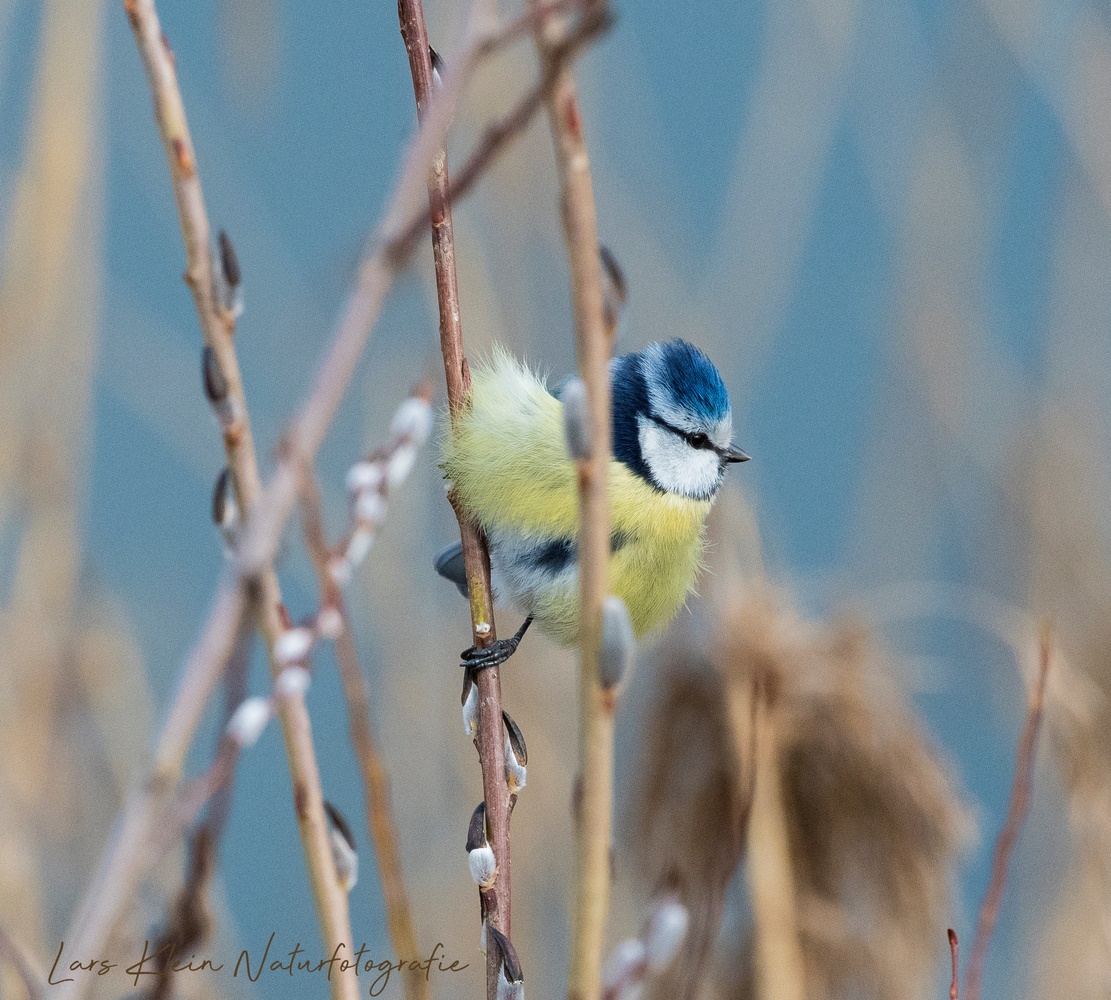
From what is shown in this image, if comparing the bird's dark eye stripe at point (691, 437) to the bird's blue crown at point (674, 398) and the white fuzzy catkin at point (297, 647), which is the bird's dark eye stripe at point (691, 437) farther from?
the white fuzzy catkin at point (297, 647)

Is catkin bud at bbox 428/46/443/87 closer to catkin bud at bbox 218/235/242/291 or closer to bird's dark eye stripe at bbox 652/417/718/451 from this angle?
catkin bud at bbox 218/235/242/291

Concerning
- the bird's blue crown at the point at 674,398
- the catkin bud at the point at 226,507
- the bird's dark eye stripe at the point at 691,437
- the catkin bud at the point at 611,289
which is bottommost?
the catkin bud at the point at 226,507

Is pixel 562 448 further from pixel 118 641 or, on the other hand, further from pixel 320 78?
pixel 320 78

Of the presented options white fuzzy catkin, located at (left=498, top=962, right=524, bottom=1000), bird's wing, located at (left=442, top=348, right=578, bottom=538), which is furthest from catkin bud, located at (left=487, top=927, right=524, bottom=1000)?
bird's wing, located at (left=442, top=348, right=578, bottom=538)

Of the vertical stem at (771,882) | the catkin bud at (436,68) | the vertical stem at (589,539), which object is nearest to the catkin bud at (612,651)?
the vertical stem at (589,539)

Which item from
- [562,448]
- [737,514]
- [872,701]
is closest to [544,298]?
[737,514]

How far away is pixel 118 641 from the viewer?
1294 millimetres

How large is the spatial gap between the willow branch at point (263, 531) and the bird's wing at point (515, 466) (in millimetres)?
632

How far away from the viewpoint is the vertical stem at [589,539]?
0.30 m

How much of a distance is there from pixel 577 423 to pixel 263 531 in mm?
98

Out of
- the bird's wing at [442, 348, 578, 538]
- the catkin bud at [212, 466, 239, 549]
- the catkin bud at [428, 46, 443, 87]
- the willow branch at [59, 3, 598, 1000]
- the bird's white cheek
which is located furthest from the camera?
the bird's white cheek

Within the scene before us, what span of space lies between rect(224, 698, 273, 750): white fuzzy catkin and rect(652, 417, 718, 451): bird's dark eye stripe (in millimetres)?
853

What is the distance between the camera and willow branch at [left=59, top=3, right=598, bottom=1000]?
0.30 meters

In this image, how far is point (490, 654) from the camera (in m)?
0.64
